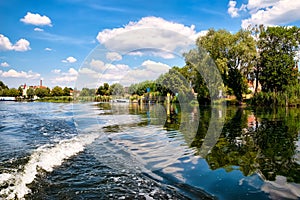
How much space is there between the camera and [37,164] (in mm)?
5922

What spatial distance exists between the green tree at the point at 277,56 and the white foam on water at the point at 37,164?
34.8 meters

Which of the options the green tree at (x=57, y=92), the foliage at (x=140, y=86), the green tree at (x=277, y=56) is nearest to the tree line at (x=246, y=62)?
the green tree at (x=277, y=56)

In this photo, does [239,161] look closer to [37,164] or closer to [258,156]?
[258,156]

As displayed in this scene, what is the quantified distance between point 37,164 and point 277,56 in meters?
38.9

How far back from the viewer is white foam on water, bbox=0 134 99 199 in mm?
4320

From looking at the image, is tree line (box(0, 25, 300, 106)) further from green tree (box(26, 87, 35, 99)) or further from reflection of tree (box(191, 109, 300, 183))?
green tree (box(26, 87, 35, 99))

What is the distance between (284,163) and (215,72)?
29.7 m

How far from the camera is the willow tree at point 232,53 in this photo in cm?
3400

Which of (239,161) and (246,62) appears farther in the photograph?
(246,62)

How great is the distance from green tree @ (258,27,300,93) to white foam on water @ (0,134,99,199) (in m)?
34.8

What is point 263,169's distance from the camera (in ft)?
18.0

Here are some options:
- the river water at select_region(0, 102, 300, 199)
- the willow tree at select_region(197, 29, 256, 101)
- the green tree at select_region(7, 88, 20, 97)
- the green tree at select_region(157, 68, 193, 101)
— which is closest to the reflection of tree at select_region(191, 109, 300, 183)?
the river water at select_region(0, 102, 300, 199)

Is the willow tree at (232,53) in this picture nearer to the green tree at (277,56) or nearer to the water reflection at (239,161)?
the green tree at (277,56)

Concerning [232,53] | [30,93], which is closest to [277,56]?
[232,53]
